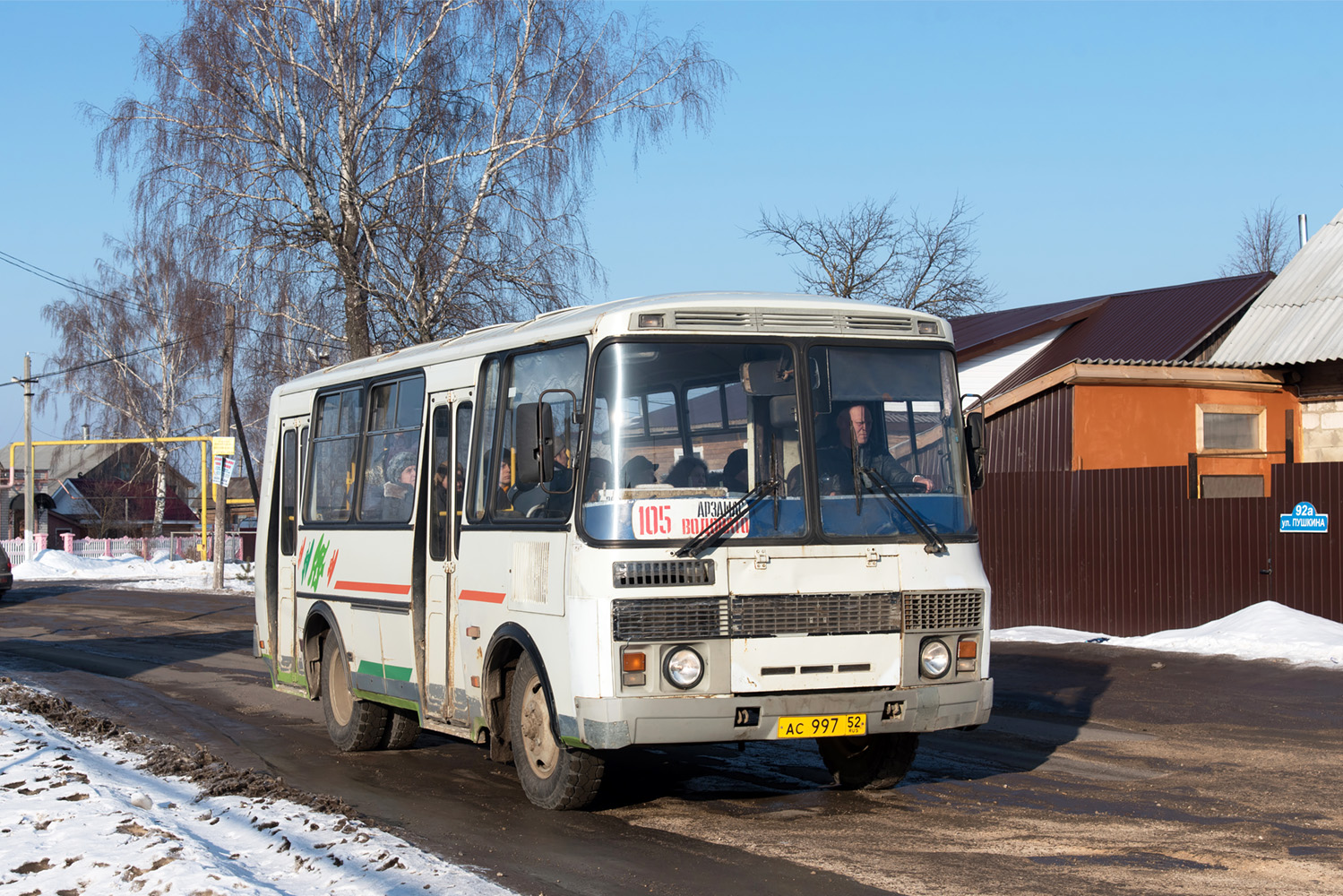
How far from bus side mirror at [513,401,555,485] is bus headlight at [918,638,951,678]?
223cm

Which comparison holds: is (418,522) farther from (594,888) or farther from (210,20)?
(210,20)

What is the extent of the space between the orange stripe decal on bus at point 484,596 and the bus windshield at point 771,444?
1220mm

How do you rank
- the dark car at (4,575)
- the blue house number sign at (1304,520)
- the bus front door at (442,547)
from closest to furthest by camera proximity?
the bus front door at (442,547)
the blue house number sign at (1304,520)
the dark car at (4,575)

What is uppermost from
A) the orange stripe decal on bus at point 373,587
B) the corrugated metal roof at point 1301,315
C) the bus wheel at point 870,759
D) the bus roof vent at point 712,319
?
the corrugated metal roof at point 1301,315

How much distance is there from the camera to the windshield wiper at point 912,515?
7.74 meters

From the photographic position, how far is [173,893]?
5.69 m

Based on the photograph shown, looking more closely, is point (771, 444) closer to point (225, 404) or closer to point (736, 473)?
point (736, 473)

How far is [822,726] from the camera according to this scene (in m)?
7.41

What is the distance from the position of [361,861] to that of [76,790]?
240cm

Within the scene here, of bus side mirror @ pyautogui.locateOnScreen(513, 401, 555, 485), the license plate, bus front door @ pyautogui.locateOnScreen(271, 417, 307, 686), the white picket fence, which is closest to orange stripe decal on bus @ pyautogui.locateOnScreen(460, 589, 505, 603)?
bus side mirror @ pyautogui.locateOnScreen(513, 401, 555, 485)

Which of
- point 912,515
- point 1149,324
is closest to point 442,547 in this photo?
point 912,515

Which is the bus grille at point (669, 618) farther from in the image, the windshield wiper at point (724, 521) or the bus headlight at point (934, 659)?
the bus headlight at point (934, 659)

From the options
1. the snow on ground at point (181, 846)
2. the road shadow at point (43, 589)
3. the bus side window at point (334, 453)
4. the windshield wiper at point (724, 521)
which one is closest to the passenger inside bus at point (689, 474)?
the windshield wiper at point (724, 521)

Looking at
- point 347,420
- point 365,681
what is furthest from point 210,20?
point 365,681
